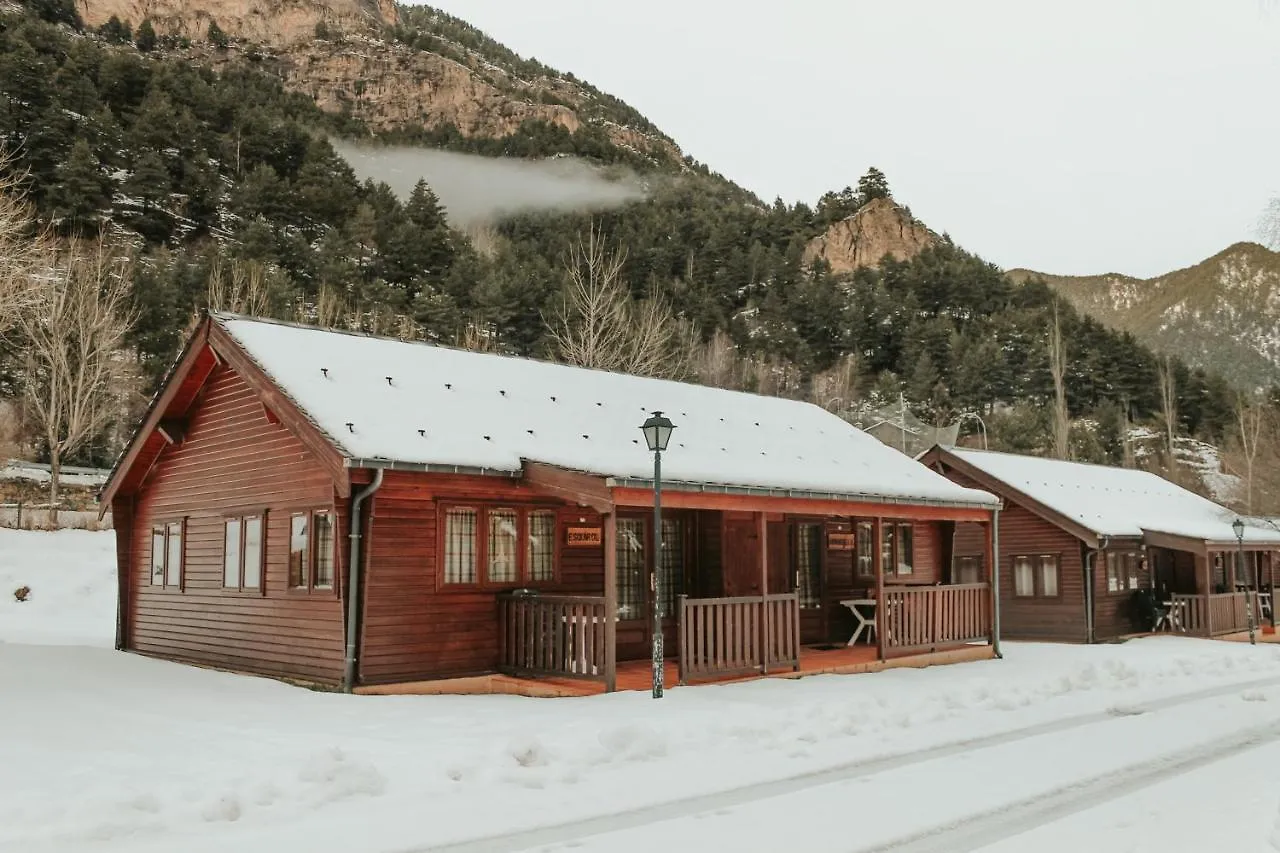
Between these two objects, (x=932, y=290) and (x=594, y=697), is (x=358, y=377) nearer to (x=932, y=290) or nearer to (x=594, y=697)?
(x=594, y=697)

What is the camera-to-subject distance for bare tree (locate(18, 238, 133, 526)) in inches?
1292

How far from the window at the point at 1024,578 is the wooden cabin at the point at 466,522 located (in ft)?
20.5

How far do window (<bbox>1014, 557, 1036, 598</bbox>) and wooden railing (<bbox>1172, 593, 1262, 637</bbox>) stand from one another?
3.50 meters

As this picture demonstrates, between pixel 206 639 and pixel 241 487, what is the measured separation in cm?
240

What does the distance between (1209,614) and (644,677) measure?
53.9ft

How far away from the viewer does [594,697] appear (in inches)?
446

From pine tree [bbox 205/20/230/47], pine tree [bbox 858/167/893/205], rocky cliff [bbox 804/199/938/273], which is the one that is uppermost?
pine tree [bbox 205/20/230/47]

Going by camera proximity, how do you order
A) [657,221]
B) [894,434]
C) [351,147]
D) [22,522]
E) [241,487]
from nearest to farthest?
[241,487] < [22,522] < [894,434] < [657,221] < [351,147]

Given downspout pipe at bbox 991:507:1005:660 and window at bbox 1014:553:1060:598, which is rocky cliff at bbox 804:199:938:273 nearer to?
window at bbox 1014:553:1060:598

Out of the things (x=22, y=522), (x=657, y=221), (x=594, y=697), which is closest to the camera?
(x=594, y=697)

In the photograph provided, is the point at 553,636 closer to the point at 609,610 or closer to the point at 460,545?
the point at 609,610

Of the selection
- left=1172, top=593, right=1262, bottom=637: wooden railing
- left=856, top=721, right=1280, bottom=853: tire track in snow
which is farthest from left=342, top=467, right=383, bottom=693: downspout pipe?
left=1172, top=593, right=1262, bottom=637: wooden railing

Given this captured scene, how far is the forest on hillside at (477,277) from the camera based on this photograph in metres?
45.8

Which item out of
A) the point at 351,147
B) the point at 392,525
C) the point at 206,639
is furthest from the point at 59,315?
the point at 351,147
